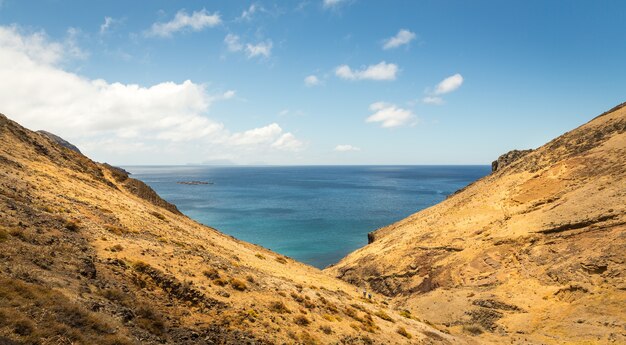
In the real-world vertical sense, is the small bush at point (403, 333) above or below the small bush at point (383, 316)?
above

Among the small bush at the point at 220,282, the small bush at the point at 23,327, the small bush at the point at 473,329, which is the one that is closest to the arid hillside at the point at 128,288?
the small bush at the point at 23,327

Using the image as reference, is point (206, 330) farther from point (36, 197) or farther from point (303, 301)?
point (36, 197)

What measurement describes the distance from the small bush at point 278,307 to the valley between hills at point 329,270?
93mm

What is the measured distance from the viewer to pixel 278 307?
2112 centimetres

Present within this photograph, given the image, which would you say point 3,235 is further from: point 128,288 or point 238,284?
point 238,284

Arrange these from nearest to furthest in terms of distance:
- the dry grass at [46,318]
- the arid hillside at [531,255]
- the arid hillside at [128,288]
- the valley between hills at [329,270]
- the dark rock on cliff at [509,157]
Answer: the dry grass at [46,318], the arid hillside at [128,288], the valley between hills at [329,270], the arid hillside at [531,255], the dark rock on cliff at [509,157]

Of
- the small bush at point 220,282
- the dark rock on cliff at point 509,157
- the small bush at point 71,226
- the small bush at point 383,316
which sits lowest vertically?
the small bush at point 383,316

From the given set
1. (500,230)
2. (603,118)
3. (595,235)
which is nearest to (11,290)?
(595,235)

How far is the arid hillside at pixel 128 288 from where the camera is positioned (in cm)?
1199

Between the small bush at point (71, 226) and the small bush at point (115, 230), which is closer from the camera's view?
the small bush at point (71, 226)

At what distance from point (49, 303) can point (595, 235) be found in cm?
4736

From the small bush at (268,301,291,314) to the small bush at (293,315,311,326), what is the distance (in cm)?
83

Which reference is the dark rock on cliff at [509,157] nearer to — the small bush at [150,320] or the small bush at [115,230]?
the small bush at [115,230]

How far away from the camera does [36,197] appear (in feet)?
78.4
